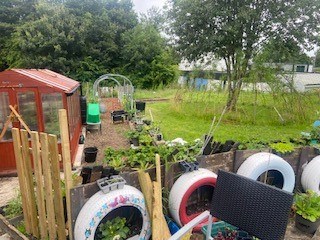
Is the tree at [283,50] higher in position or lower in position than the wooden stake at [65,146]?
higher

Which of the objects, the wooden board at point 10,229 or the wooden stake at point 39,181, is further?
the wooden board at point 10,229

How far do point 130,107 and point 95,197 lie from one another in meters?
8.56

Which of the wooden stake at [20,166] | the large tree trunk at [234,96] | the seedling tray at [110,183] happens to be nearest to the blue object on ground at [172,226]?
the seedling tray at [110,183]

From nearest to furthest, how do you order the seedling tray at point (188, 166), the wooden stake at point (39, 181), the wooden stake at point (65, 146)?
the wooden stake at point (65, 146), the wooden stake at point (39, 181), the seedling tray at point (188, 166)

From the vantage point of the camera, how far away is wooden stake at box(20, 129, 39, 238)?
284 cm

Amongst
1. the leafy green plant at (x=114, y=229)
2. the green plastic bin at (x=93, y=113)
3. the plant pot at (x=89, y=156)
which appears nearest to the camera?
the leafy green plant at (x=114, y=229)

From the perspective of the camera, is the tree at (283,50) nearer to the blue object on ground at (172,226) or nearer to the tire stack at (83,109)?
the tire stack at (83,109)

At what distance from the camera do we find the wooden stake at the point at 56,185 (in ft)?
8.21

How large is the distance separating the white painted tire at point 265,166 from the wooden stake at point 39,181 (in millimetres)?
2727

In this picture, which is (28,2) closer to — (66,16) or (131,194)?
(66,16)

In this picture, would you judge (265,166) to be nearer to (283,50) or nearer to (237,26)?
(237,26)

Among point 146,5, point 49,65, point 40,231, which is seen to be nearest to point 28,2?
point 49,65

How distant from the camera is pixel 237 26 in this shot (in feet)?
33.3

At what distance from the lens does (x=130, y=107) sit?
437 inches
